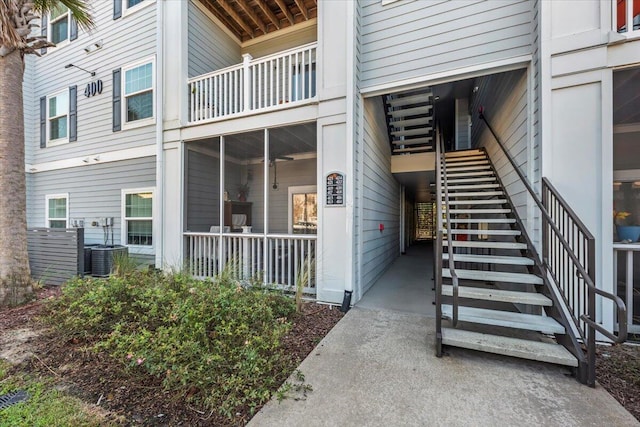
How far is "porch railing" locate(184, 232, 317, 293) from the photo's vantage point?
444 cm

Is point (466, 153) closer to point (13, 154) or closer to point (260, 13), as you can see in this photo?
point (260, 13)

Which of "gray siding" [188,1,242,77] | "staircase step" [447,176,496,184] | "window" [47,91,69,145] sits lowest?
"staircase step" [447,176,496,184]

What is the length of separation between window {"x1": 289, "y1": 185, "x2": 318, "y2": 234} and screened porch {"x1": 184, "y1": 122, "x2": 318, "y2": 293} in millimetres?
27

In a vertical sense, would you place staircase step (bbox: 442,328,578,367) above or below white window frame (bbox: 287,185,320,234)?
below

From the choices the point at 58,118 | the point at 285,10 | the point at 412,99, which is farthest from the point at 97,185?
the point at 412,99

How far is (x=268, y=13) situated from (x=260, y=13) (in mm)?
427

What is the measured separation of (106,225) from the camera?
6520mm

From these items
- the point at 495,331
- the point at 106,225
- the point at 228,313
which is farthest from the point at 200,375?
the point at 106,225

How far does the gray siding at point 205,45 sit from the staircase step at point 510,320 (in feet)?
21.4

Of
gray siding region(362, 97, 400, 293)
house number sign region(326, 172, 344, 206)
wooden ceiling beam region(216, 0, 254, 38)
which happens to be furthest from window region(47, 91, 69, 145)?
gray siding region(362, 97, 400, 293)

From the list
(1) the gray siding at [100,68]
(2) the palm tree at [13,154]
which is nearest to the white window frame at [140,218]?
(1) the gray siding at [100,68]

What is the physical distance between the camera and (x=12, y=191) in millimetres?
4125

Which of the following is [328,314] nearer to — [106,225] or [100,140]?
[106,225]

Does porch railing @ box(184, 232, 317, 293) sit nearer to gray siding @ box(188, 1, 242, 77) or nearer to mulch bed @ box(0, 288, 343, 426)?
mulch bed @ box(0, 288, 343, 426)
